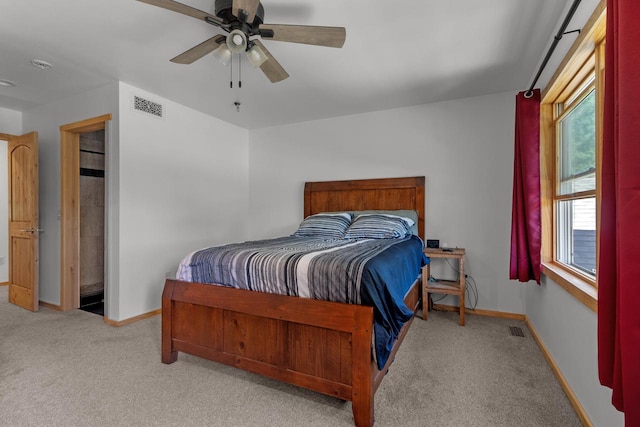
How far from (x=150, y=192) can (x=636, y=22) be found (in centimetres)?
367

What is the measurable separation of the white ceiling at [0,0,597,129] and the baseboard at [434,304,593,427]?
209 centimetres

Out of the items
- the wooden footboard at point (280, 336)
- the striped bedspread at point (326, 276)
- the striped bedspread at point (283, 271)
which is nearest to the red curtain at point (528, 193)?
the striped bedspread at point (326, 276)

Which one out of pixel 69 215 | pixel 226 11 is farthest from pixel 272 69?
pixel 69 215

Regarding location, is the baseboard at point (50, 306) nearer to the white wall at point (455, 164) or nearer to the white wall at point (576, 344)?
the white wall at point (455, 164)

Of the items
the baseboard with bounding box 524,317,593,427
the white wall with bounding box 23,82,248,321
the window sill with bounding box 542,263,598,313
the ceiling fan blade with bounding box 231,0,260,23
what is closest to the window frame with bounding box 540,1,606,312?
the window sill with bounding box 542,263,598,313

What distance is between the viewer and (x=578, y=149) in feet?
6.93

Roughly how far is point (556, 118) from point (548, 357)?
182cm

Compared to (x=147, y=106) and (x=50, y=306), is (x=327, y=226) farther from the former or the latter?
(x=50, y=306)

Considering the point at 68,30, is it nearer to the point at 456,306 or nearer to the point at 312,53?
the point at 312,53

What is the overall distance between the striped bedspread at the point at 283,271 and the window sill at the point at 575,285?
3.59 feet

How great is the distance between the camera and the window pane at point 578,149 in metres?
1.88

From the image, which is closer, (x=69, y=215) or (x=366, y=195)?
(x=69, y=215)

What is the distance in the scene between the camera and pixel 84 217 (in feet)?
13.1

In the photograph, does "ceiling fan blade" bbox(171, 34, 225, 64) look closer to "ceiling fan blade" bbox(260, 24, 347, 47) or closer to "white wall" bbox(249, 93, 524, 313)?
"ceiling fan blade" bbox(260, 24, 347, 47)
